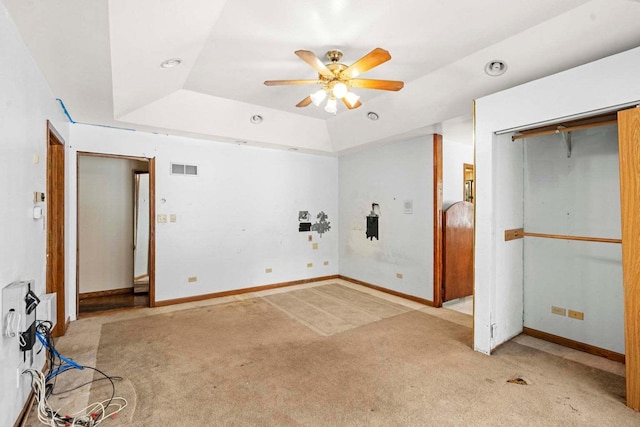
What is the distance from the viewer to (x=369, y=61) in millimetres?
2439

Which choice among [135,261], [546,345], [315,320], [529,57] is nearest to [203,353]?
[315,320]

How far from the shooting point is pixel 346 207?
6.21m

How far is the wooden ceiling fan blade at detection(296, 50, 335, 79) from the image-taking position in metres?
2.31

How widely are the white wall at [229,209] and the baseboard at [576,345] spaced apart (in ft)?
11.9

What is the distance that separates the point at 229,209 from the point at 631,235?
4.68 meters

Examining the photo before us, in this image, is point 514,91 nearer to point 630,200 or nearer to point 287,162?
point 630,200

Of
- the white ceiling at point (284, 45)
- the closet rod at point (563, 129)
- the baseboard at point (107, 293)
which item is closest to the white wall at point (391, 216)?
the white ceiling at point (284, 45)

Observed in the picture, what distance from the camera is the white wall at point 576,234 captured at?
293 cm

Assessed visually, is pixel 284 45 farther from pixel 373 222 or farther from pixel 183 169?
pixel 373 222

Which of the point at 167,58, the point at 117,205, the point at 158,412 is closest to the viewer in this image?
the point at 158,412

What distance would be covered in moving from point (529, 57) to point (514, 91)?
0.91 ft

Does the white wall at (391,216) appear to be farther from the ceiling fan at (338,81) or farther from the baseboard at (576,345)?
the ceiling fan at (338,81)

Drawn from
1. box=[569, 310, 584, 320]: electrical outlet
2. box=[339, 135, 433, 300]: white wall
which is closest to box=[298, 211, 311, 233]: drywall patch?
box=[339, 135, 433, 300]: white wall

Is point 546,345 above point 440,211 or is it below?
below
